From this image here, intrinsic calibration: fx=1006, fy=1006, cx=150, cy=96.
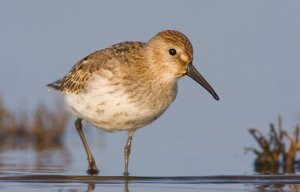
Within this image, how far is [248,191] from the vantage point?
8789 mm

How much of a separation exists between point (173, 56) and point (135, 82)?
17.7 inches

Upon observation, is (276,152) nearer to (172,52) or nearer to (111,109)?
(172,52)

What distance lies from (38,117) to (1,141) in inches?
22.6

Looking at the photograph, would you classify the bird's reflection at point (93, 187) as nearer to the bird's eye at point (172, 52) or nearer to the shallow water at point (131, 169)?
the shallow water at point (131, 169)

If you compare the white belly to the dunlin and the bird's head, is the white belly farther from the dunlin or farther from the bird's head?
the bird's head

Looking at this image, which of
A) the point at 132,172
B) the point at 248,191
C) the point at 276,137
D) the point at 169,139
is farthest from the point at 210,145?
the point at 248,191

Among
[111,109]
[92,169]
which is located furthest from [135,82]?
[92,169]

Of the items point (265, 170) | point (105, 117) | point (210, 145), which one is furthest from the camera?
point (210, 145)

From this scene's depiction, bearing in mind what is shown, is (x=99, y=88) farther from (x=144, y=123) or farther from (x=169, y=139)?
(x=169, y=139)

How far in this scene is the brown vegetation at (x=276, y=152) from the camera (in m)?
10.8

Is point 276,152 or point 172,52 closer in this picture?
point 172,52

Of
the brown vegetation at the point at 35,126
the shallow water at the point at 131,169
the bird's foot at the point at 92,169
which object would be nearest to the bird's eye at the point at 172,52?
the shallow water at the point at 131,169

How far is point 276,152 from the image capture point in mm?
10922

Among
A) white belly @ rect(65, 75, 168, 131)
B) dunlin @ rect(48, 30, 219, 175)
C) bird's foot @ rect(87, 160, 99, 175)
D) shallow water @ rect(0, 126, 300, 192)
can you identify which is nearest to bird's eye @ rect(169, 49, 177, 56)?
dunlin @ rect(48, 30, 219, 175)
